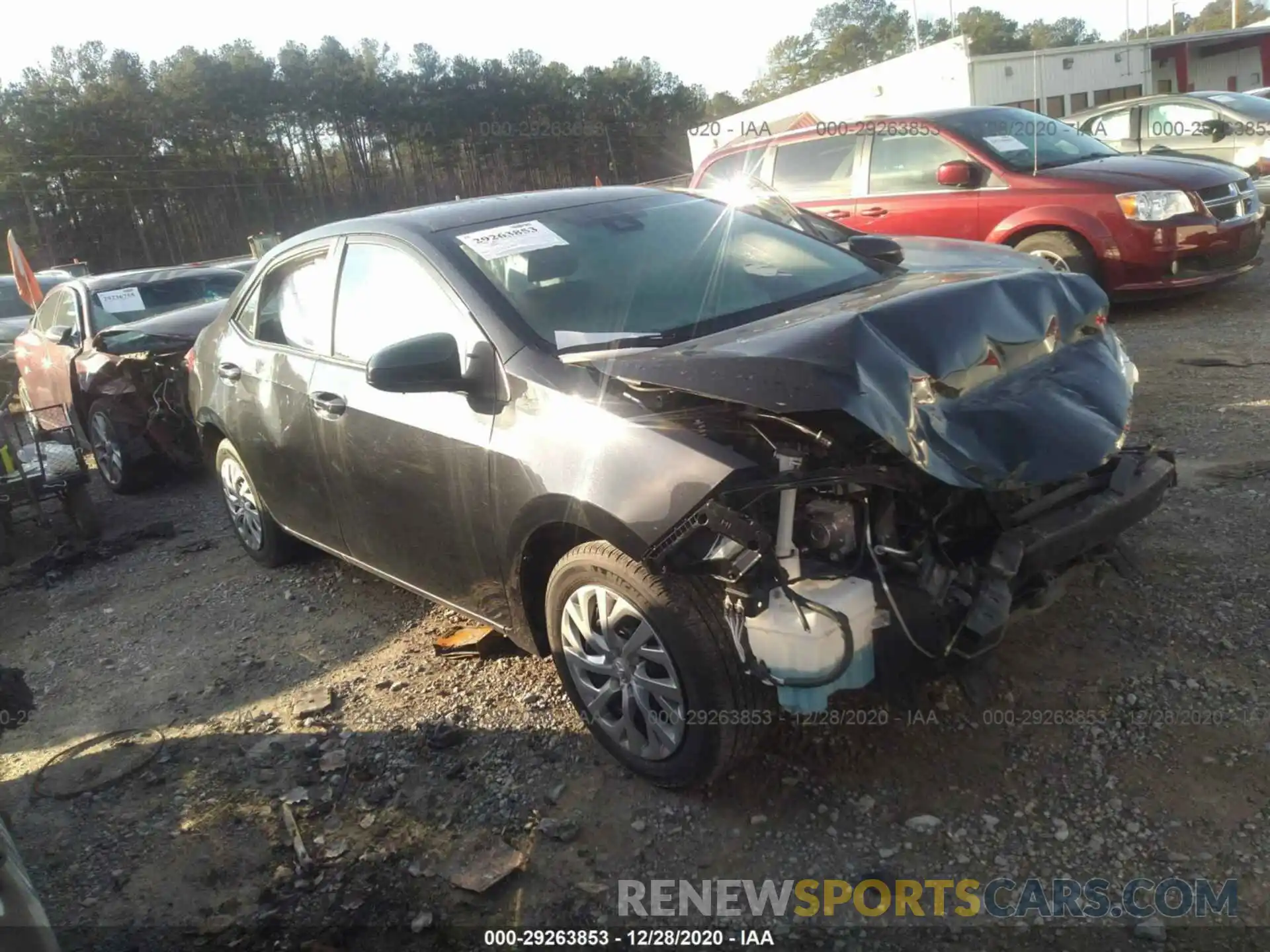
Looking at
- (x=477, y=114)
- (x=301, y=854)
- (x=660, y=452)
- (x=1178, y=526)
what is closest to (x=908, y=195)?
(x=1178, y=526)

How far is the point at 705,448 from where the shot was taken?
8.49 feet

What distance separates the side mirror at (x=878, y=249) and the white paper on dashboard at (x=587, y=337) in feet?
4.45

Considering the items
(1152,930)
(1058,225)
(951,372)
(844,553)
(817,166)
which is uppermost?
(817,166)

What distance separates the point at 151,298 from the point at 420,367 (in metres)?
6.44

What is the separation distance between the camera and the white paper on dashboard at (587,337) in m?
3.13

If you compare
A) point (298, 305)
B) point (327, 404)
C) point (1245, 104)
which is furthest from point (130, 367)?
point (1245, 104)

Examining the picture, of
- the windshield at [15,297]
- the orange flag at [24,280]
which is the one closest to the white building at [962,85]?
the windshield at [15,297]

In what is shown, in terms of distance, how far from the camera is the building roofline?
980 inches

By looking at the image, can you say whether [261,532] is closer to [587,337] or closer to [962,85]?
[587,337]

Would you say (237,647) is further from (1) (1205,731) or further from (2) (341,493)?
(1) (1205,731)

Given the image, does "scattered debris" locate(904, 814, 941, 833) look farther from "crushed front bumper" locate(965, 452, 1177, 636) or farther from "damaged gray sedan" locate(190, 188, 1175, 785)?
"crushed front bumper" locate(965, 452, 1177, 636)

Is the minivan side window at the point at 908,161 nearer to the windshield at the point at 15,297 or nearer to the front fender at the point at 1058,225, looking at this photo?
the front fender at the point at 1058,225

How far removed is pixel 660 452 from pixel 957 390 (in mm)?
876

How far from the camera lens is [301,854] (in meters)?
2.95
